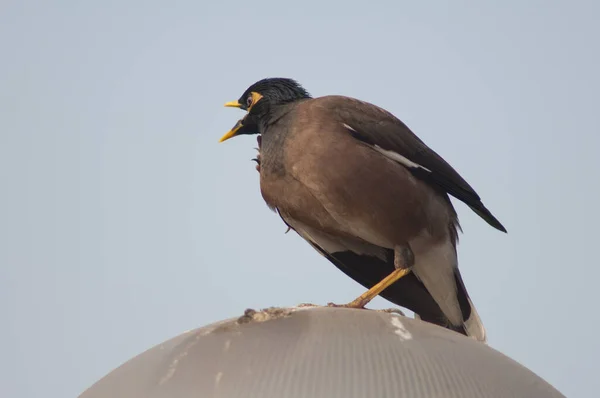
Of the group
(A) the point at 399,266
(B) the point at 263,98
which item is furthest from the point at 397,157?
(B) the point at 263,98

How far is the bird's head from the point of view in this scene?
5.55m

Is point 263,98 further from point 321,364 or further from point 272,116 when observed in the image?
point 321,364

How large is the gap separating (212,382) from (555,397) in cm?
97

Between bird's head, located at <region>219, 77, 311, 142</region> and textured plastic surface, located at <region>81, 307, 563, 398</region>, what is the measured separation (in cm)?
289

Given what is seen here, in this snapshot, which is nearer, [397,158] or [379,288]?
[379,288]

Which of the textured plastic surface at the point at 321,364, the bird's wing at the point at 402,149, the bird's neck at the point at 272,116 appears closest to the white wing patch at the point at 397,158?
the bird's wing at the point at 402,149

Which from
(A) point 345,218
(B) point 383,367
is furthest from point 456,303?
(B) point 383,367

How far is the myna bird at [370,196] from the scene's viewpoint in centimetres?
486

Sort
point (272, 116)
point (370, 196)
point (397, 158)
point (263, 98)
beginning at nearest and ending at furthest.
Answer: point (370, 196) → point (397, 158) → point (272, 116) → point (263, 98)

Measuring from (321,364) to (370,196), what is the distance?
2481mm

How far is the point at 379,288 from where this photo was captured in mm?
4910

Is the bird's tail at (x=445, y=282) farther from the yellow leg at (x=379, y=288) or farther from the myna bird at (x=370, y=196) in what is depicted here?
the yellow leg at (x=379, y=288)

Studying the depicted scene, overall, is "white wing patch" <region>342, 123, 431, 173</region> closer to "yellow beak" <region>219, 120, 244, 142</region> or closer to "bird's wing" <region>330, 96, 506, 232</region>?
"bird's wing" <region>330, 96, 506, 232</region>

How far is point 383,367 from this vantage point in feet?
8.04
